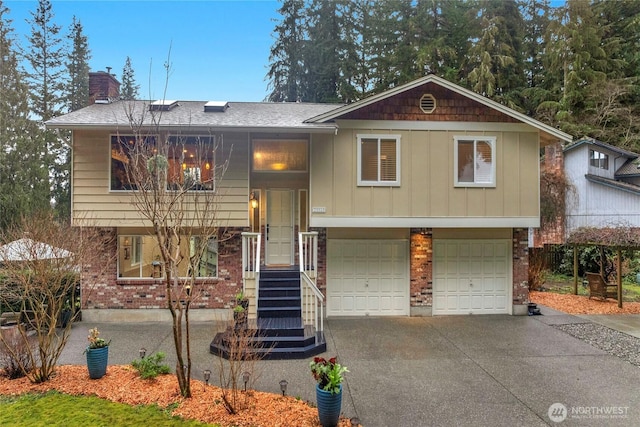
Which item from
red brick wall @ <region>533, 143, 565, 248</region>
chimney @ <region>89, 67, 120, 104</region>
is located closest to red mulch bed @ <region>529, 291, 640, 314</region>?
red brick wall @ <region>533, 143, 565, 248</region>

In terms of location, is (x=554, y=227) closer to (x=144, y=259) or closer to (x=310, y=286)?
(x=310, y=286)

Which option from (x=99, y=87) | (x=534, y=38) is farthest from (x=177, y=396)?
(x=534, y=38)

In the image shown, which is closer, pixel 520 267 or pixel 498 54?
pixel 520 267

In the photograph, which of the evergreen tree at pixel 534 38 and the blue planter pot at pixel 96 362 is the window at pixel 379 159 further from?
the evergreen tree at pixel 534 38

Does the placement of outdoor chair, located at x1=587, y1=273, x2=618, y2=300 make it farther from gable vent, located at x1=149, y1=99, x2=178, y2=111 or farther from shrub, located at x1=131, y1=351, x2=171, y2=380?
gable vent, located at x1=149, y1=99, x2=178, y2=111

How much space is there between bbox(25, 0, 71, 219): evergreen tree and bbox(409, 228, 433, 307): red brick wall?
22.6 m

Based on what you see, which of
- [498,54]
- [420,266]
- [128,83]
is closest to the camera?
[420,266]

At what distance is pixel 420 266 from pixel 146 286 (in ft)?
25.8

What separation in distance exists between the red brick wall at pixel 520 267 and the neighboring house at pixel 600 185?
31.5 ft

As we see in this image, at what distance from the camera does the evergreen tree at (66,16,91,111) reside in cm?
2552

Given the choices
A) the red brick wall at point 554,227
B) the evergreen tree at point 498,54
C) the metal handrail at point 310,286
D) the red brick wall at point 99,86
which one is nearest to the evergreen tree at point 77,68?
the red brick wall at point 99,86

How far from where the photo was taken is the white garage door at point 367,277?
10305mm

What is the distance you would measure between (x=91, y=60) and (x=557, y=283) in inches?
1363

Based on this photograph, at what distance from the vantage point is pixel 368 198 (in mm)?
9539
